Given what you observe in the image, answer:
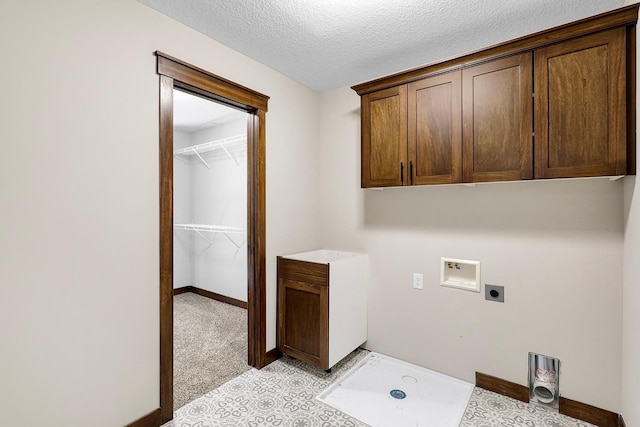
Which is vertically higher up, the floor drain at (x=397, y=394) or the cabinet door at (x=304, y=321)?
the cabinet door at (x=304, y=321)

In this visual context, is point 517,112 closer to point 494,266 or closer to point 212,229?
point 494,266

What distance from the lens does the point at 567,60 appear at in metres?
1.70

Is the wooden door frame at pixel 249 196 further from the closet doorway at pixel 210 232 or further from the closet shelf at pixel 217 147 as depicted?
the closet shelf at pixel 217 147

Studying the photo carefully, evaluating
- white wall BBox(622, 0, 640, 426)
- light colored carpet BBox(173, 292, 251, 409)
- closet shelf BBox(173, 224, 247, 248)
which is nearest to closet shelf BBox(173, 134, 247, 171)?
closet shelf BBox(173, 224, 247, 248)

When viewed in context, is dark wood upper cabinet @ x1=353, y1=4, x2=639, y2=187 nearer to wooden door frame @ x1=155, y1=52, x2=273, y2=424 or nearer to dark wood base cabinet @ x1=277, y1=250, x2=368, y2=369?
dark wood base cabinet @ x1=277, y1=250, x2=368, y2=369

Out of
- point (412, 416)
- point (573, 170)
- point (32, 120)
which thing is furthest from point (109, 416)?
point (573, 170)

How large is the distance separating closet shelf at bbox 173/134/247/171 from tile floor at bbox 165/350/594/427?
276 centimetres

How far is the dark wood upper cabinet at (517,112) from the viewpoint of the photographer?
159 centimetres

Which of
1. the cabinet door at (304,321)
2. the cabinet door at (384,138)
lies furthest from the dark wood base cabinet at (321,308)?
the cabinet door at (384,138)

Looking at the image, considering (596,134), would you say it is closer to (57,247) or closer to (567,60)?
(567,60)

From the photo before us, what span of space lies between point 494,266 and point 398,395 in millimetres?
1122

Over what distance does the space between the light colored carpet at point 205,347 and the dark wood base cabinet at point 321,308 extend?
50 cm

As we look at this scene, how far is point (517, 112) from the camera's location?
6.09 feet

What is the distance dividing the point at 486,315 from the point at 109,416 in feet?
7.89
